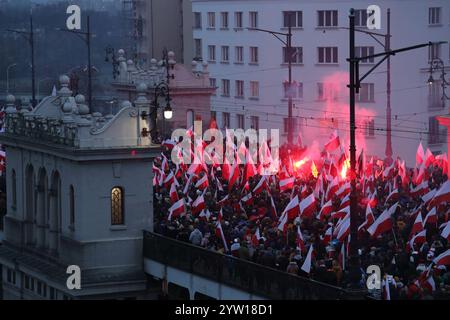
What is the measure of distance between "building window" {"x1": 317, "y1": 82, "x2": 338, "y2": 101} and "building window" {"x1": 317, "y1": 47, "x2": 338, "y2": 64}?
3.98 ft

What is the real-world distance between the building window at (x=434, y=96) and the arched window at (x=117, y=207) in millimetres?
37818

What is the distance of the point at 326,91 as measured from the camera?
278ft

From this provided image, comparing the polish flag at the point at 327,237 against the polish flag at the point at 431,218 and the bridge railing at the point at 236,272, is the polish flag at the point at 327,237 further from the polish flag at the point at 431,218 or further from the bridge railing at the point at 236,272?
the bridge railing at the point at 236,272

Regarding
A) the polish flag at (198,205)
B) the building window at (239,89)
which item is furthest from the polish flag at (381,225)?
the building window at (239,89)

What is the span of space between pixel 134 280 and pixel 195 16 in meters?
55.6

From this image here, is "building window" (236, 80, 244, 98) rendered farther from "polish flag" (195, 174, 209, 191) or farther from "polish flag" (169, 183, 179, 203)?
"polish flag" (169, 183, 179, 203)

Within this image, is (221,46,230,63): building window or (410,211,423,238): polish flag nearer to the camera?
(410,211,423,238): polish flag

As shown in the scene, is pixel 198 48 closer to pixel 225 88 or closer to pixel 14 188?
pixel 225 88

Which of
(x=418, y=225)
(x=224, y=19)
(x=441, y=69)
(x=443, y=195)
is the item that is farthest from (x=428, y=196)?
(x=224, y=19)

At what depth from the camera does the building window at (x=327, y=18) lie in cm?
8494

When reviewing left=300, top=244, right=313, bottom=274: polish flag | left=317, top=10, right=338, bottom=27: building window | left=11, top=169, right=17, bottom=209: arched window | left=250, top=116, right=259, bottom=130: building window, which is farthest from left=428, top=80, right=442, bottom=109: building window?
left=300, top=244, right=313, bottom=274: polish flag

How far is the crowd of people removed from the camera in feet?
118

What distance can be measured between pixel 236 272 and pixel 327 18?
160ft

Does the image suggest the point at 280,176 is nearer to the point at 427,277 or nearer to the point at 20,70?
the point at 427,277
